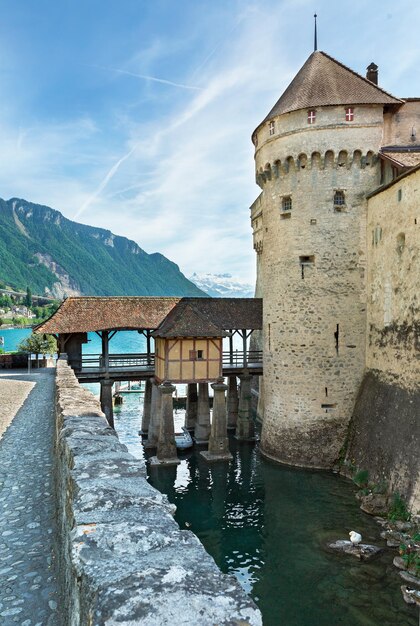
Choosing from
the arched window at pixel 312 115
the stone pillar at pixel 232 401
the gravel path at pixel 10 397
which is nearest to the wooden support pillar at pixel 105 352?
the gravel path at pixel 10 397

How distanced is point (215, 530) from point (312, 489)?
4.32 meters

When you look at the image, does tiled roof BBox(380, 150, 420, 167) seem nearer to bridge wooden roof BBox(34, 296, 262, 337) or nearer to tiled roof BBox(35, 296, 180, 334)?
bridge wooden roof BBox(34, 296, 262, 337)

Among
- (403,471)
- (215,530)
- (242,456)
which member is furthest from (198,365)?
(403,471)

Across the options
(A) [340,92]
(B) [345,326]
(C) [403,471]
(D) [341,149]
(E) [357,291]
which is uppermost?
(A) [340,92]

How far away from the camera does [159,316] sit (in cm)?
2288

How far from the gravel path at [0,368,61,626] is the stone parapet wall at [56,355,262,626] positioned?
231 mm

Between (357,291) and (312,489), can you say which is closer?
(312,489)

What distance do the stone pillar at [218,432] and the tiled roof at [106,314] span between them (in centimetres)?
421

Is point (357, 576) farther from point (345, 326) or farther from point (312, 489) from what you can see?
point (345, 326)

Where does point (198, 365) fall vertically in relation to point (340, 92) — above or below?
below

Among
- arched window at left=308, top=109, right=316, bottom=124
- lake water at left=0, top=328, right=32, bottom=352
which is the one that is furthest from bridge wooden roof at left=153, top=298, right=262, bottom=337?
lake water at left=0, top=328, right=32, bottom=352

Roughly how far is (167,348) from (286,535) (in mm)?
9250

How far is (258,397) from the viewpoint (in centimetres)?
3031

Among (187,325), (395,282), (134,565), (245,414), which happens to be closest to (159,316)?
(187,325)
